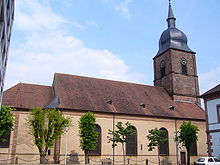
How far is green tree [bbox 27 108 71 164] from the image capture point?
89.6 feet

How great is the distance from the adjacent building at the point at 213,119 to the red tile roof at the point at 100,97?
9.65 meters

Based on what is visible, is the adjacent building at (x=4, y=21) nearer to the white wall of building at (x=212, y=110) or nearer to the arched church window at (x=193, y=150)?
the white wall of building at (x=212, y=110)

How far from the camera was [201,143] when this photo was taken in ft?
127

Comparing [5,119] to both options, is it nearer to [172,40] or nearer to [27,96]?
[27,96]

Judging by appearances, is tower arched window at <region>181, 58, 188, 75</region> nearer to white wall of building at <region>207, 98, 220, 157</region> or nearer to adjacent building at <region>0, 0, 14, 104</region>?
white wall of building at <region>207, 98, 220, 157</region>

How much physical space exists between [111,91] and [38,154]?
13.8m

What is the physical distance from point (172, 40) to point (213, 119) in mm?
21645

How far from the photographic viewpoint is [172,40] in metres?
45.3

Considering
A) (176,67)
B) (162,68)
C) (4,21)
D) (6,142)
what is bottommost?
(6,142)

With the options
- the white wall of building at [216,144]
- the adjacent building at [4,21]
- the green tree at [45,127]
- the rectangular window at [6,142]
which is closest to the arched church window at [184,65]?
the white wall of building at [216,144]

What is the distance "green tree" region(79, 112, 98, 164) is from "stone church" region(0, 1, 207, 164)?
2.03 meters

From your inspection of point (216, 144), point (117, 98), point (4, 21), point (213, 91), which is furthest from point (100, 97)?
point (4, 21)

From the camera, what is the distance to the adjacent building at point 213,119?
25984 millimetres

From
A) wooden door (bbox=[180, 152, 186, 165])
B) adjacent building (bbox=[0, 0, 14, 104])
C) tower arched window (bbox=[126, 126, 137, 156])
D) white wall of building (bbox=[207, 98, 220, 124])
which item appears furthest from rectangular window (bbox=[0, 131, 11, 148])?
wooden door (bbox=[180, 152, 186, 165])
